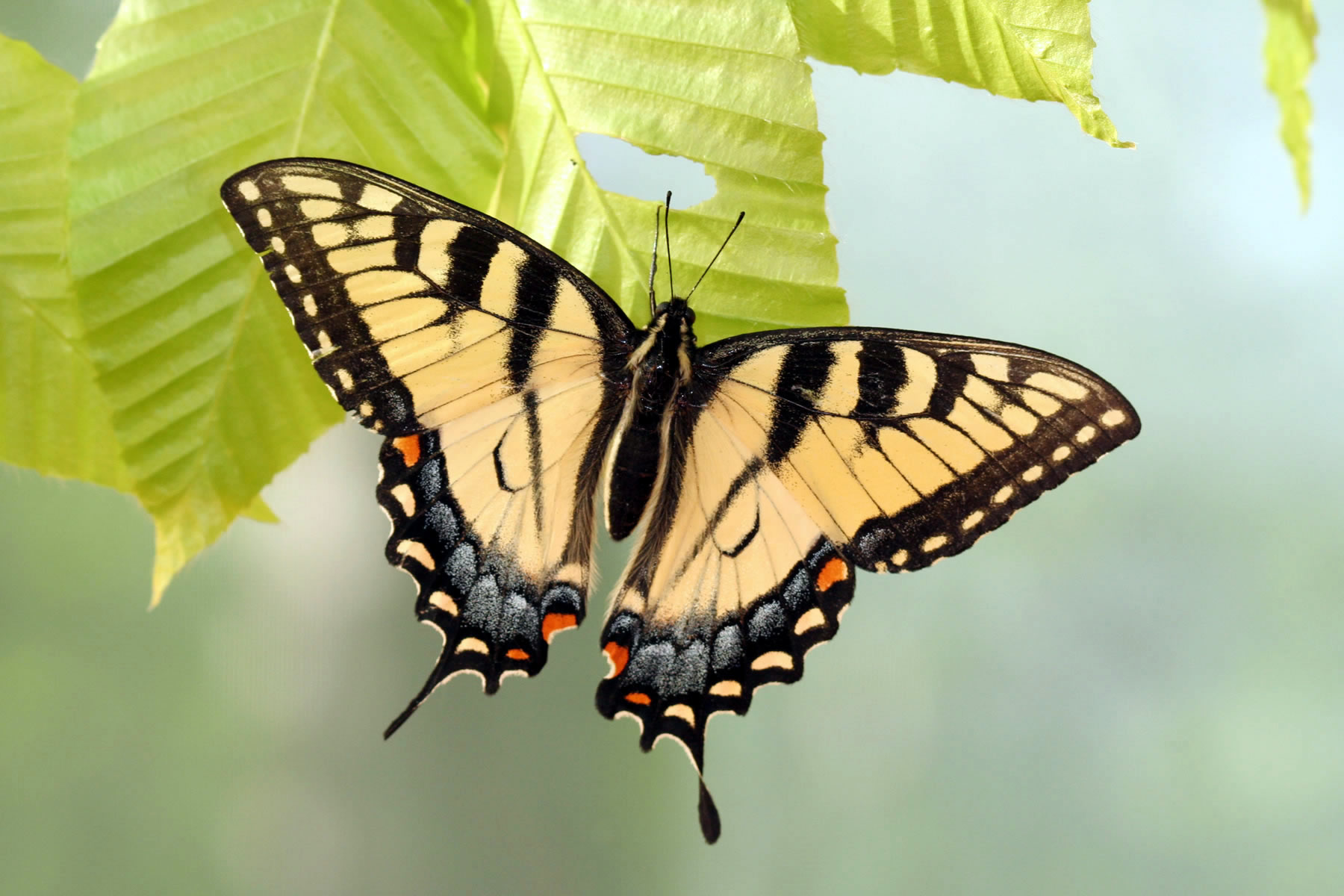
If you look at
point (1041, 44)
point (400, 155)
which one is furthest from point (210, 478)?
point (1041, 44)

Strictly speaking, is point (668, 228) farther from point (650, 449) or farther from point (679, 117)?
point (650, 449)

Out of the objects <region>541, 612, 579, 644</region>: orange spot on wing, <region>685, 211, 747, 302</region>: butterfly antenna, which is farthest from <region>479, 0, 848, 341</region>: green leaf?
<region>541, 612, 579, 644</region>: orange spot on wing

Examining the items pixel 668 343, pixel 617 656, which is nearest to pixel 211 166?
pixel 668 343

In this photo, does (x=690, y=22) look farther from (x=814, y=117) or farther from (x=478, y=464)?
(x=478, y=464)

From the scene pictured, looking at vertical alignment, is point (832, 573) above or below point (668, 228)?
below

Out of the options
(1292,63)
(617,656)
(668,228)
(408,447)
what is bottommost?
(617,656)

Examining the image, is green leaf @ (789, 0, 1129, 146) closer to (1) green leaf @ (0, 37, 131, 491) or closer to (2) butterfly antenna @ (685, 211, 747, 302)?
(2) butterfly antenna @ (685, 211, 747, 302)
